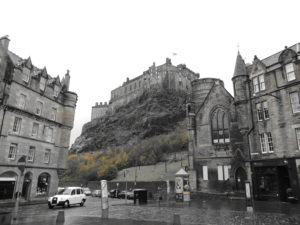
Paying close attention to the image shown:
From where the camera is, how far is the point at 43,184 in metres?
32.8

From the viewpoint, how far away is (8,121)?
27.3 metres

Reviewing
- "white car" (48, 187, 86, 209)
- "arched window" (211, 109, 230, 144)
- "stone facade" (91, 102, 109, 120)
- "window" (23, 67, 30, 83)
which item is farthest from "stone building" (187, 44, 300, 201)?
"stone facade" (91, 102, 109, 120)

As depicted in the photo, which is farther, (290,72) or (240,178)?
(240,178)

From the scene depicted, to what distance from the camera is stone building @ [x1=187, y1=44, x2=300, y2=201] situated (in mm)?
23922

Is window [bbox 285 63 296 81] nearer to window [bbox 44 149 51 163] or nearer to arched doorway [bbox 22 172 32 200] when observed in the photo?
window [bbox 44 149 51 163]

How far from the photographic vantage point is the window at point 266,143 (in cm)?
2541

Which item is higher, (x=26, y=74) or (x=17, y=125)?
(x=26, y=74)

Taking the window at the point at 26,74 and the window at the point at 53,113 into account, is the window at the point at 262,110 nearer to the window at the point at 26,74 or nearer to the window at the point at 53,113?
the window at the point at 53,113

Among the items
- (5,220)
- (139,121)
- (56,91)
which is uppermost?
(139,121)

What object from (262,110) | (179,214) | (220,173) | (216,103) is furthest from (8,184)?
(262,110)

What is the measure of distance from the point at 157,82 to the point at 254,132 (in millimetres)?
76274

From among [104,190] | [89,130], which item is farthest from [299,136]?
[89,130]

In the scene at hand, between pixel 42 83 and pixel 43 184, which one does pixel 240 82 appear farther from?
pixel 43 184

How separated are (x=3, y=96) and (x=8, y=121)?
2964mm
